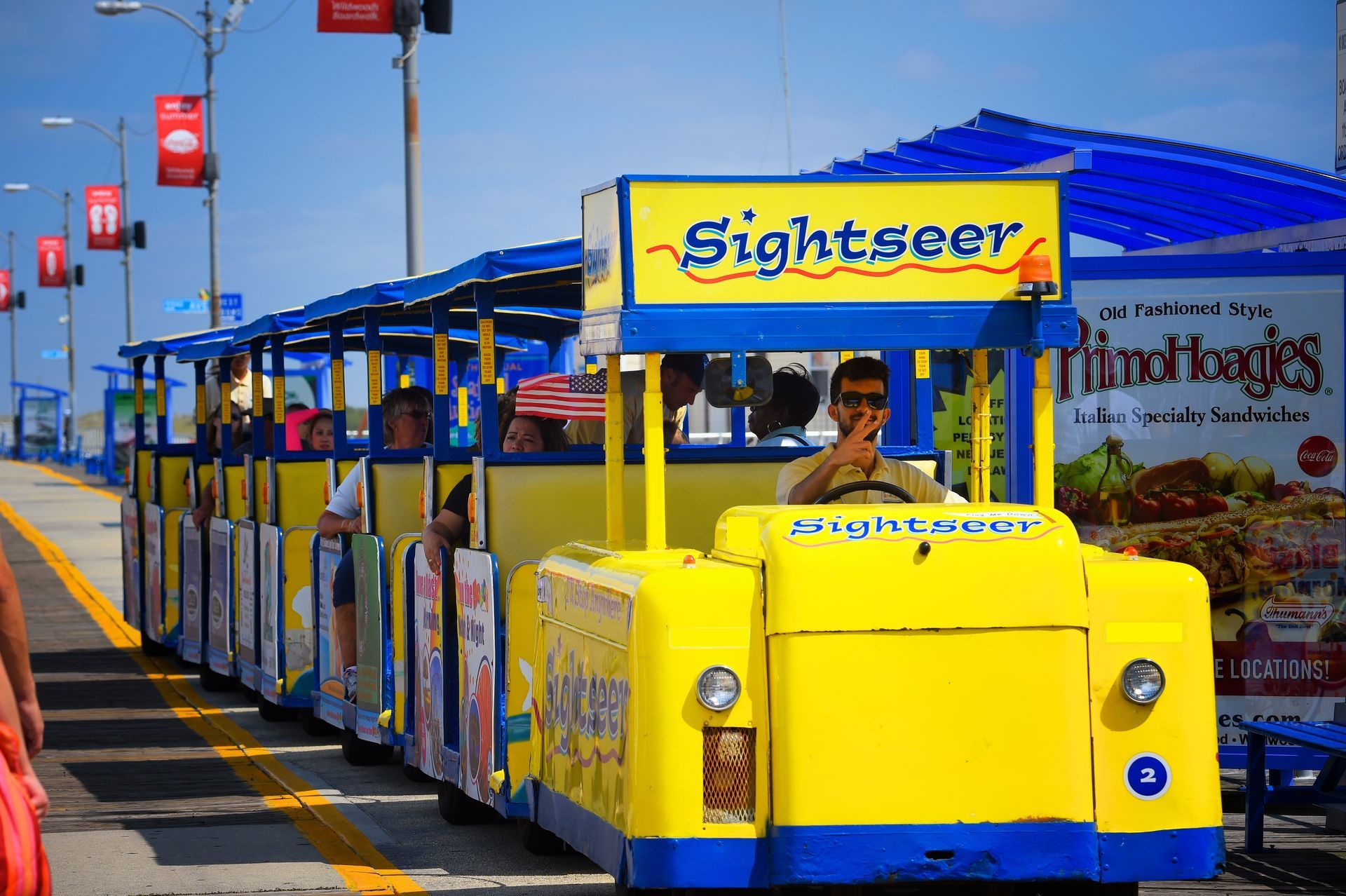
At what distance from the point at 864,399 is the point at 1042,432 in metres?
0.75

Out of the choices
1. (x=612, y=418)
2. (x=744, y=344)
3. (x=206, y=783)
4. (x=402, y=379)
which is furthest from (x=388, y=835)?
(x=402, y=379)

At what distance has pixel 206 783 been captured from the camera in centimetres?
987

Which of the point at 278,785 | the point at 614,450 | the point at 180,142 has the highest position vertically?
the point at 180,142

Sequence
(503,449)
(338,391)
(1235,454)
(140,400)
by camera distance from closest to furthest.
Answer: (1235,454), (503,449), (338,391), (140,400)

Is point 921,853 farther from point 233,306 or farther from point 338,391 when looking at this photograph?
point 233,306

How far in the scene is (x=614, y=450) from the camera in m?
6.41

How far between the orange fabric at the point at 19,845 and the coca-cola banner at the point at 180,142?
89.2 ft

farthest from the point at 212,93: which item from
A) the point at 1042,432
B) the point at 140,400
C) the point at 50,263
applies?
the point at 50,263

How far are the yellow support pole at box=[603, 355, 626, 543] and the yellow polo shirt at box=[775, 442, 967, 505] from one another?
572 millimetres

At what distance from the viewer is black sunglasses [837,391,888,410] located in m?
6.54

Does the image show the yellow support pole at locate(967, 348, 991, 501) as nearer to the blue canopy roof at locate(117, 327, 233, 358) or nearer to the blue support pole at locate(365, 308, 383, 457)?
the blue support pole at locate(365, 308, 383, 457)

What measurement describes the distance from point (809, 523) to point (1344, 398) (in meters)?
4.48

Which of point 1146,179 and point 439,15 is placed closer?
point 1146,179

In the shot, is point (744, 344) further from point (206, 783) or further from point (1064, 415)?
point (206, 783)
